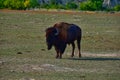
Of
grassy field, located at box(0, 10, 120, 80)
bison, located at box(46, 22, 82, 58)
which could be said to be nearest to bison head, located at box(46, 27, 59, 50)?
bison, located at box(46, 22, 82, 58)

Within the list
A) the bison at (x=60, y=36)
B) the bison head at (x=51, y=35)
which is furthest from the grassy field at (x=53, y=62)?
the bison head at (x=51, y=35)

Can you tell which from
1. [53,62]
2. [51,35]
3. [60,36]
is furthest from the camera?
[60,36]

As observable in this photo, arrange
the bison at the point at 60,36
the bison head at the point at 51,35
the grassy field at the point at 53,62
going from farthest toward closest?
1. the bison at the point at 60,36
2. the bison head at the point at 51,35
3. the grassy field at the point at 53,62

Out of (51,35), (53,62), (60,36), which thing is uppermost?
(51,35)

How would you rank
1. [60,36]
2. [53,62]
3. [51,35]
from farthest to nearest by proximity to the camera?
[60,36] → [51,35] → [53,62]

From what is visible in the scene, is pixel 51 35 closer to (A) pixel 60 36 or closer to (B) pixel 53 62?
(A) pixel 60 36

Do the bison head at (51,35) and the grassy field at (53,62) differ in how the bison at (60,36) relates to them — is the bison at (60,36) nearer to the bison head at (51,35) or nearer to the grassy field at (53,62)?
the bison head at (51,35)

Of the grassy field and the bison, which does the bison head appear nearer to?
the bison

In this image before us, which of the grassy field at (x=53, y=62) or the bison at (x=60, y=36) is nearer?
the grassy field at (x=53, y=62)

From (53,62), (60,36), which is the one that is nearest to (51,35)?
(60,36)

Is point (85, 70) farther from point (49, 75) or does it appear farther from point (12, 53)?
point (12, 53)

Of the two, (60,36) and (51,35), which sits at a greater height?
(51,35)

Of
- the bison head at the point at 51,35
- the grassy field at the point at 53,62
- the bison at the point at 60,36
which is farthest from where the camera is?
the bison at the point at 60,36

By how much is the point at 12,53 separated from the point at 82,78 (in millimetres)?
7993
